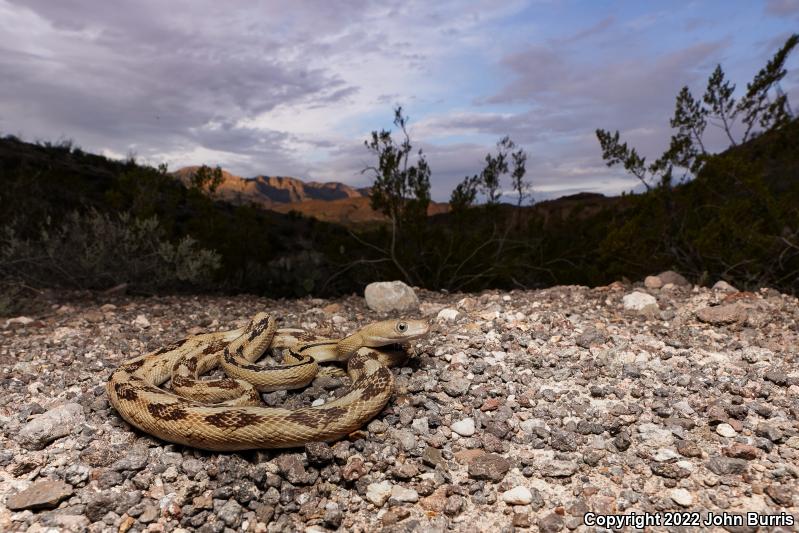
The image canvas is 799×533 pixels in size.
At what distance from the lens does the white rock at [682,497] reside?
3.10 m

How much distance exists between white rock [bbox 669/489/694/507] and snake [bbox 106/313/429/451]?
6.72 feet

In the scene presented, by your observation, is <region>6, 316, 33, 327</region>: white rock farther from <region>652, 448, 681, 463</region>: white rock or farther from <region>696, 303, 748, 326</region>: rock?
<region>696, 303, 748, 326</region>: rock

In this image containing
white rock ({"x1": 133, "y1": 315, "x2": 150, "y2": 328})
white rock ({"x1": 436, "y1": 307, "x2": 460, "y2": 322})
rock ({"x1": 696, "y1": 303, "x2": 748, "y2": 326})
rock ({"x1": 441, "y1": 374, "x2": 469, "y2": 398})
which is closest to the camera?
rock ({"x1": 441, "y1": 374, "x2": 469, "y2": 398})

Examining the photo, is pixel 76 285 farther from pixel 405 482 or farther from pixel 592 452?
pixel 592 452

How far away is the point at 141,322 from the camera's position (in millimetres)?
6527

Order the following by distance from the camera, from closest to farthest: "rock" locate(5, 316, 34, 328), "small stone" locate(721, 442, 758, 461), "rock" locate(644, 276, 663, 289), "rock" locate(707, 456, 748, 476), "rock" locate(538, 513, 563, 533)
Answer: "rock" locate(538, 513, 563, 533), "rock" locate(707, 456, 748, 476), "small stone" locate(721, 442, 758, 461), "rock" locate(5, 316, 34, 328), "rock" locate(644, 276, 663, 289)

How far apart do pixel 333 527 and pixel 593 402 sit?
236 cm

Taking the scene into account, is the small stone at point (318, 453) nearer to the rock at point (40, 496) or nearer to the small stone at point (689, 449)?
the rock at point (40, 496)

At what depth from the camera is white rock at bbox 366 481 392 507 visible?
10.7 feet

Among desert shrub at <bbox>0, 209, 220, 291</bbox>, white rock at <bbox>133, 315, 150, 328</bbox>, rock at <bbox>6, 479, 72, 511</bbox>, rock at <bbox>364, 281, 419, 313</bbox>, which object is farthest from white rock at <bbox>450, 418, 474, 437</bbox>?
desert shrub at <bbox>0, 209, 220, 291</bbox>

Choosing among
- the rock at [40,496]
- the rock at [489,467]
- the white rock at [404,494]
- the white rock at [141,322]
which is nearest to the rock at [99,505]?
the rock at [40,496]

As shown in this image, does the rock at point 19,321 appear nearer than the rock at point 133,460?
No

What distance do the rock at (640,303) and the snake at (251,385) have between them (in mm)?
3154

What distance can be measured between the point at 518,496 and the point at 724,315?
12.9 feet
